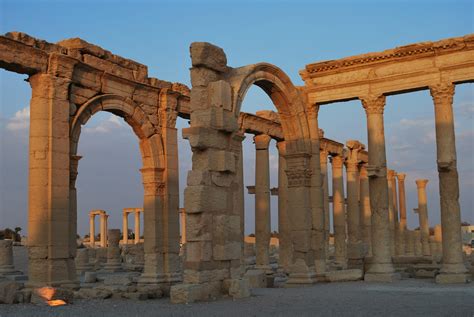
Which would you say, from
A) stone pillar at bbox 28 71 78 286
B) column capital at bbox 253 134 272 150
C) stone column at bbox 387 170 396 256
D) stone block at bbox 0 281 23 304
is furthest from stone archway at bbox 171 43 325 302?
stone column at bbox 387 170 396 256

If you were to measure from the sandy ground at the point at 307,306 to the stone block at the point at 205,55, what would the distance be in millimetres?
5387

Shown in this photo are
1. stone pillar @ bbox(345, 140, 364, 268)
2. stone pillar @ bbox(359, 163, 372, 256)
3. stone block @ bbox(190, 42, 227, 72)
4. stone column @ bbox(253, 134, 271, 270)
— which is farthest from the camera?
stone pillar @ bbox(359, 163, 372, 256)

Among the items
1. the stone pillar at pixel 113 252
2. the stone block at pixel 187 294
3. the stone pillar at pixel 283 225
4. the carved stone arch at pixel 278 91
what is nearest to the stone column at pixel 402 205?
the stone pillar at pixel 283 225

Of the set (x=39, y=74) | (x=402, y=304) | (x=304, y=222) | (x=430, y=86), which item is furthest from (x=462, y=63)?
(x=39, y=74)

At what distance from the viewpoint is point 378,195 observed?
1967 centimetres

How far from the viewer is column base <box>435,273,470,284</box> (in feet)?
59.1

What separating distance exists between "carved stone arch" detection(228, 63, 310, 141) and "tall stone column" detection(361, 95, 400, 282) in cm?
303

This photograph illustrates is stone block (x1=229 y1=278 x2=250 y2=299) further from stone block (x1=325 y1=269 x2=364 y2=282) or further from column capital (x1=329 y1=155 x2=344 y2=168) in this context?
column capital (x1=329 y1=155 x2=344 y2=168)

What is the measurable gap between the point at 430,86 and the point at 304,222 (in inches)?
250

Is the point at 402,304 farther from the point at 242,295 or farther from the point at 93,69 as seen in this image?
the point at 93,69

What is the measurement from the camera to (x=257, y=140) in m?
26.1

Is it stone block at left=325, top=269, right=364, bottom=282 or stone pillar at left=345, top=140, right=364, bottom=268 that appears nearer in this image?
stone block at left=325, top=269, right=364, bottom=282

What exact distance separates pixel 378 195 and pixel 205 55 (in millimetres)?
8974

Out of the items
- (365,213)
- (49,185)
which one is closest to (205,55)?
(49,185)
